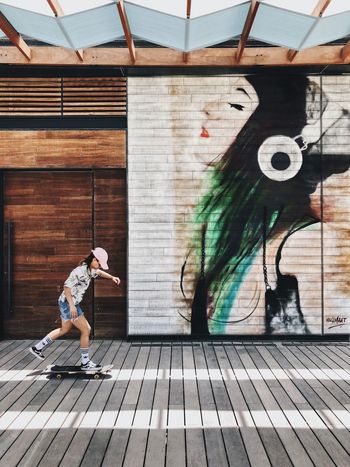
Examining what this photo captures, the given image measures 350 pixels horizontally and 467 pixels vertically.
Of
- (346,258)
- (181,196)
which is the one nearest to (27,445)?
(181,196)

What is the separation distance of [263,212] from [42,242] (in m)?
3.61

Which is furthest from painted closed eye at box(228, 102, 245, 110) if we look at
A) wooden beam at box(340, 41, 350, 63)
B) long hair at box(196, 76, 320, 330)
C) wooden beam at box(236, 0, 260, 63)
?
wooden beam at box(340, 41, 350, 63)

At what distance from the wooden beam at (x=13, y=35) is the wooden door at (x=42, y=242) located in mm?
1859

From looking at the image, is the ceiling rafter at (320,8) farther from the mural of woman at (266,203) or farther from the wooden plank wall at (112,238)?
the wooden plank wall at (112,238)

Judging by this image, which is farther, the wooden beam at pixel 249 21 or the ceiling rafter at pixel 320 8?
the wooden beam at pixel 249 21

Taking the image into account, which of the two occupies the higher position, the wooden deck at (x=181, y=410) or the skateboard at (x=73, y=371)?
the skateboard at (x=73, y=371)

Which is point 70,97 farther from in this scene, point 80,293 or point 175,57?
point 80,293

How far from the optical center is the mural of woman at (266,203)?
6742 mm

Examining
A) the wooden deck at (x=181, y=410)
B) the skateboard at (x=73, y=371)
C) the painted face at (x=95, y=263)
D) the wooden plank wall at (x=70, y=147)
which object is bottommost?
the wooden deck at (x=181, y=410)

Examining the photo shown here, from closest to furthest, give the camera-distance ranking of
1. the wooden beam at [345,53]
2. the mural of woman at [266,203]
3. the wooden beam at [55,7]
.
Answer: the wooden beam at [55,7]
the wooden beam at [345,53]
the mural of woman at [266,203]

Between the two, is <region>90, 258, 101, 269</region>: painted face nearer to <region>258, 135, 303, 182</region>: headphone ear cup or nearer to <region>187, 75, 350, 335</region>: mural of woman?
<region>187, 75, 350, 335</region>: mural of woman

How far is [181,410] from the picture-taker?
402 cm

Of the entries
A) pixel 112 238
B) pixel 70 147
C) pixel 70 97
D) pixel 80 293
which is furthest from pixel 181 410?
pixel 70 97
